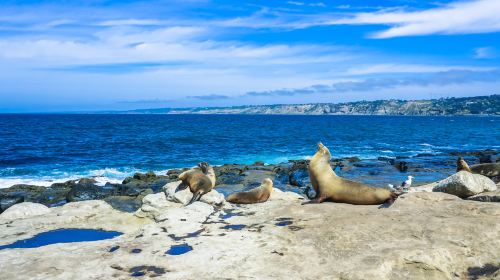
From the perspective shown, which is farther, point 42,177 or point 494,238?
point 42,177

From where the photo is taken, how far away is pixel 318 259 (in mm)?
6133

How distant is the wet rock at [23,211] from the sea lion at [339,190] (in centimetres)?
651

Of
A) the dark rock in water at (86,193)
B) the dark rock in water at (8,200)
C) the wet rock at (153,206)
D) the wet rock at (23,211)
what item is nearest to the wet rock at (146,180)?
the dark rock in water at (86,193)

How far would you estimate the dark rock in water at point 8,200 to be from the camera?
16.9m

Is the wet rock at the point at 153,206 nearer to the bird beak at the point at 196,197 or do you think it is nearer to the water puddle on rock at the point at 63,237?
the bird beak at the point at 196,197

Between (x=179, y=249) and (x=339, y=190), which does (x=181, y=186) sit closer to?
(x=339, y=190)

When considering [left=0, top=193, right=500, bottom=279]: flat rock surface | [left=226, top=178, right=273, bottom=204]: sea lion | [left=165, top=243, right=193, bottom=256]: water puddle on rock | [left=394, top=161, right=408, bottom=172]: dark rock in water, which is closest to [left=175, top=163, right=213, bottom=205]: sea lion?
[left=226, top=178, right=273, bottom=204]: sea lion

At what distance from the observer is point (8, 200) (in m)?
17.5

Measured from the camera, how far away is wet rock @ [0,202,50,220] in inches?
394

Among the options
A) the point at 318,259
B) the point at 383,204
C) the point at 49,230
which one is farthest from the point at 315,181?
the point at 49,230

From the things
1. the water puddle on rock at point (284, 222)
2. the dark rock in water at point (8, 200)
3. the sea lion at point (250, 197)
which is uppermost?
the water puddle on rock at point (284, 222)

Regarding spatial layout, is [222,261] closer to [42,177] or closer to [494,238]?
[494,238]

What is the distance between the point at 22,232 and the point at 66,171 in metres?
24.5

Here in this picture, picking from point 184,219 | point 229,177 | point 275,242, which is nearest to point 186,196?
point 184,219
